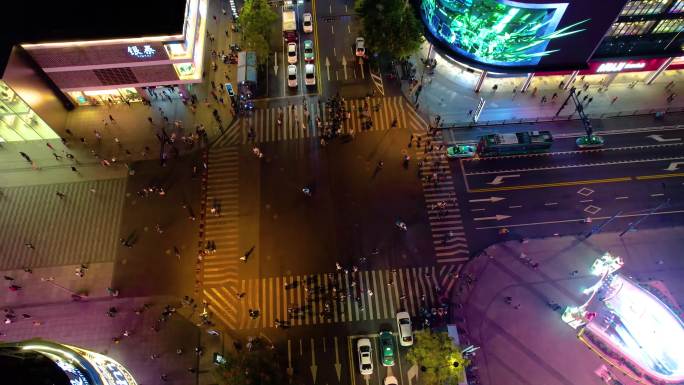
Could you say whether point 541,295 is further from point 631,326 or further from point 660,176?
point 660,176

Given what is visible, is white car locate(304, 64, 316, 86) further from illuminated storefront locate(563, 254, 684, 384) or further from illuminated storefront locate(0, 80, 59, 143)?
illuminated storefront locate(563, 254, 684, 384)

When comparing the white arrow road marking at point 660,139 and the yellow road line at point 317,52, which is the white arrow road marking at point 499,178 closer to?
the white arrow road marking at point 660,139

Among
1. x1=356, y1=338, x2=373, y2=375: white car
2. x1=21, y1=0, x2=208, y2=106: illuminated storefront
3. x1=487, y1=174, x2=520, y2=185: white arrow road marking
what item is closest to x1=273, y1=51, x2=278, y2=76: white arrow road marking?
x1=21, y1=0, x2=208, y2=106: illuminated storefront

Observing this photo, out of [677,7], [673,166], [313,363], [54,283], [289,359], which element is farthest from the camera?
[673,166]

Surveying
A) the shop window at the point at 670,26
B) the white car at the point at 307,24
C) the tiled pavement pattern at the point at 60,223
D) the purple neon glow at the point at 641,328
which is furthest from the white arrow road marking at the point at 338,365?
the shop window at the point at 670,26

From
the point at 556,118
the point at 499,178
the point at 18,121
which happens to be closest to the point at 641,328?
the point at 499,178

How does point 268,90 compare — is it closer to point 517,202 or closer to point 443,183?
point 443,183
